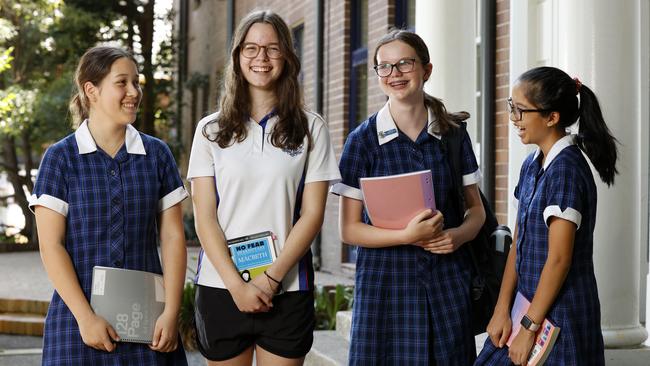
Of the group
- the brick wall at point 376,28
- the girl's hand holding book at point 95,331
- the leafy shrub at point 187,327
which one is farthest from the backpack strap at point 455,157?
the brick wall at point 376,28

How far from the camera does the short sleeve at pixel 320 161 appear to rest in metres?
3.12

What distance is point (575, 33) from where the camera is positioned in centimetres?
446

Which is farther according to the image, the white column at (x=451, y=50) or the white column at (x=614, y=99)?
the white column at (x=451, y=50)

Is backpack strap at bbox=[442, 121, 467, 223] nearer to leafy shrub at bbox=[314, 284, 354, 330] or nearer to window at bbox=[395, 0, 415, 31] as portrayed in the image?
leafy shrub at bbox=[314, 284, 354, 330]

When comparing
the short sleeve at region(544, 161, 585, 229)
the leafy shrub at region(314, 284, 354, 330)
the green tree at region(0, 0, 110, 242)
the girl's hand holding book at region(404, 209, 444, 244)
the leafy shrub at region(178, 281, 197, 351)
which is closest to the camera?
the short sleeve at region(544, 161, 585, 229)

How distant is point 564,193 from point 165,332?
1339mm

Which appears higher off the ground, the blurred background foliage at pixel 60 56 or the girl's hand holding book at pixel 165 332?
the blurred background foliage at pixel 60 56

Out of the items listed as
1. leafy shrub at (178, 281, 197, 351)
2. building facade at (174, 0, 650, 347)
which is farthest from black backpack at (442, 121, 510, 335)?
leafy shrub at (178, 281, 197, 351)

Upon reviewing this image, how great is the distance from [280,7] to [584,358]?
10618 mm

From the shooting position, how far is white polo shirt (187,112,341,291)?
3080 millimetres

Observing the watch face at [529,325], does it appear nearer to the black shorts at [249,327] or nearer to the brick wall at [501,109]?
the black shorts at [249,327]

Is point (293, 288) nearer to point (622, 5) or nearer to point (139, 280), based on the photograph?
point (139, 280)

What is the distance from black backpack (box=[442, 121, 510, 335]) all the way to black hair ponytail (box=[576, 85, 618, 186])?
45 centimetres

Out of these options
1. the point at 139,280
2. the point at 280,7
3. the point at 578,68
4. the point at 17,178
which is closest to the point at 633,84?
the point at 578,68
